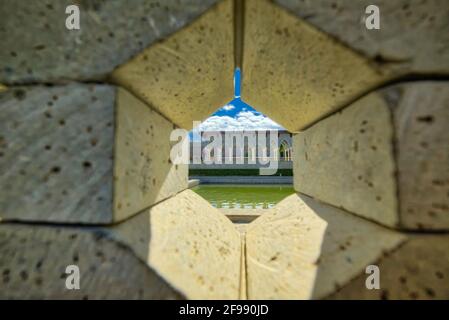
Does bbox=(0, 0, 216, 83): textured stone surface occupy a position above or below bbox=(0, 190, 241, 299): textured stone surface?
above

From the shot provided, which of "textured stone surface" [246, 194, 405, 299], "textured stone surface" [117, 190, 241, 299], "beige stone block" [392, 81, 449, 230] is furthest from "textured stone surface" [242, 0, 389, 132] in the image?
"textured stone surface" [117, 190, 241, 299]

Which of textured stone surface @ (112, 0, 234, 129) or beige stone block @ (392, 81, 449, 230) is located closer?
beige stone block @ (392, 81, 449, 230)

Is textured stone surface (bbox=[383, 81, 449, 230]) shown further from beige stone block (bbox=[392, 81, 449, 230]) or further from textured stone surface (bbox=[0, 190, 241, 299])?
textured stone surface (bbox=[0, 190, 241, 299])

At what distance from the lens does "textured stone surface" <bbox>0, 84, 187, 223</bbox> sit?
1.92 feet

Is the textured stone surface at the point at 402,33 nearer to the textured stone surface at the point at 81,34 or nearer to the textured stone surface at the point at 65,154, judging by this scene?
the textured stone surface at the point at 81,34

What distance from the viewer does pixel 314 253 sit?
0.70 meters

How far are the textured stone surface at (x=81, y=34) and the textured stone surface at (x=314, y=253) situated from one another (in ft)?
2.80

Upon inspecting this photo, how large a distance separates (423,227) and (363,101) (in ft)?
1.30

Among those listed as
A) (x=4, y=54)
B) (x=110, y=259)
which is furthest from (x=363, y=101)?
(x=4, y=54)

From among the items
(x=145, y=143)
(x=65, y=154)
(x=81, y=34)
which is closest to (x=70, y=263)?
(x=65, y=154)

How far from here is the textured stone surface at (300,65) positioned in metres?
0.61

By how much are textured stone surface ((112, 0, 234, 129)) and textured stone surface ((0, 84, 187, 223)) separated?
0.31 feet

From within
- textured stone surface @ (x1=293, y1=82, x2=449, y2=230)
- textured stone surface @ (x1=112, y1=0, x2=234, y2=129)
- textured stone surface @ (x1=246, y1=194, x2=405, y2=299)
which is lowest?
textured stone surface @ (x1=246, y1=194, x2=405, y2=299)

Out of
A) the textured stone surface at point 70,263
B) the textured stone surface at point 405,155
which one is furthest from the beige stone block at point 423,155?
the textured stone surface at point 70,263
